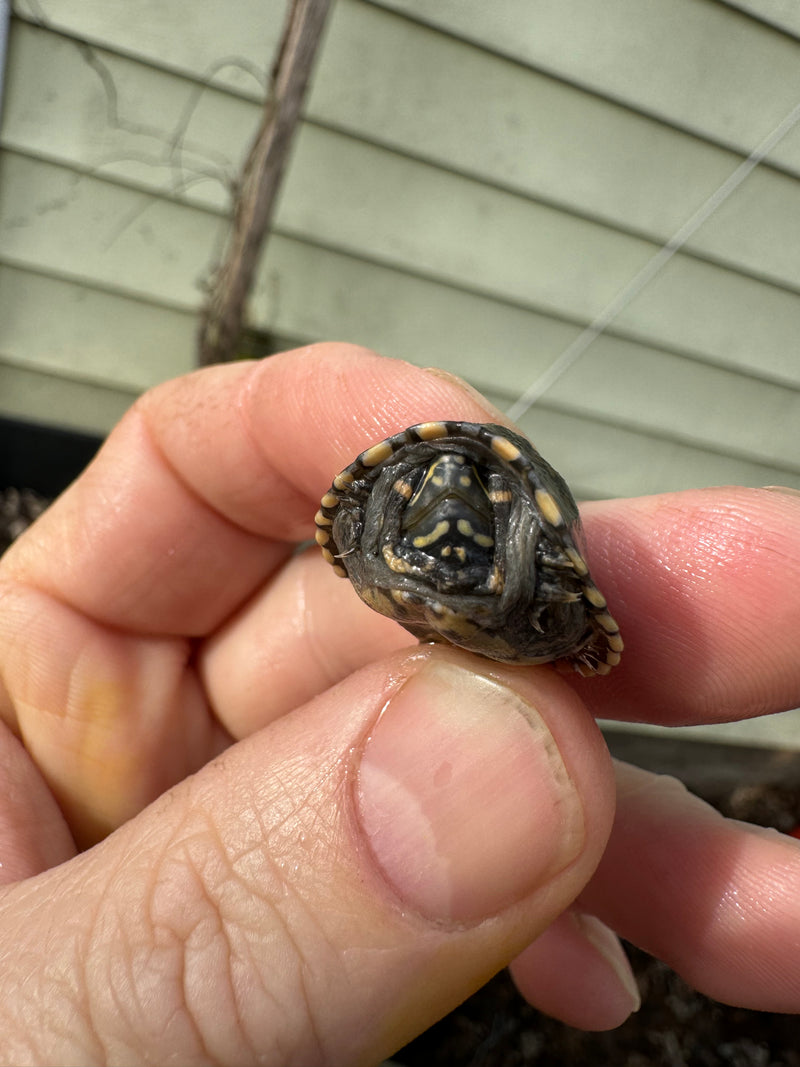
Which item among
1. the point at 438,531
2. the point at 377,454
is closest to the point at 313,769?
the point at 438,531

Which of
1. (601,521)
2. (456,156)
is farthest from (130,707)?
(456,156)

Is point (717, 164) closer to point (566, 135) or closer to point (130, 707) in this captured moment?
point (566, 135)

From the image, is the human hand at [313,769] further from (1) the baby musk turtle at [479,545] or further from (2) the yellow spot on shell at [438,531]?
(2) the yellow spot on shell at [438,531]

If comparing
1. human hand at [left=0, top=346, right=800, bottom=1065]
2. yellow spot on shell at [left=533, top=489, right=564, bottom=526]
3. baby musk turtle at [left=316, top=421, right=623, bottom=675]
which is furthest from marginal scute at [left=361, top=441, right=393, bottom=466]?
human hand at [left=0, top=346, right=800, bottom=1065]

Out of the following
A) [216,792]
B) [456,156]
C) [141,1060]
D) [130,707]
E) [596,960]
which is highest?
[456,156]

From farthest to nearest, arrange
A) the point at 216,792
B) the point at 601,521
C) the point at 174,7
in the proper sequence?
the point at 174,7 < the point at 601,521 < the point at 216,792

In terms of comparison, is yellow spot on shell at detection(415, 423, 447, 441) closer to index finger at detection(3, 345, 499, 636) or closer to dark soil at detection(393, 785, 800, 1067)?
index finger at detection(3, 345, 499, 636)

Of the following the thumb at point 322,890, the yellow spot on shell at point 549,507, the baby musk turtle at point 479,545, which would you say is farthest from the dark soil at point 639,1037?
the yellow spot on shell at point 549,507
